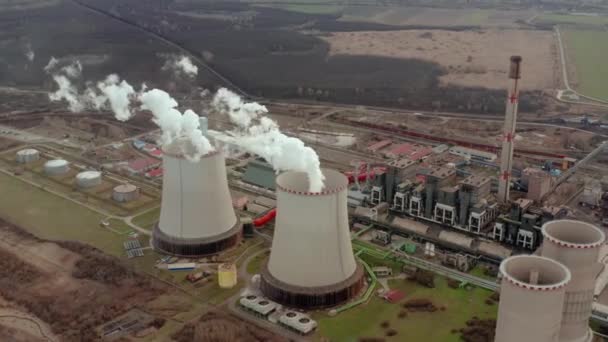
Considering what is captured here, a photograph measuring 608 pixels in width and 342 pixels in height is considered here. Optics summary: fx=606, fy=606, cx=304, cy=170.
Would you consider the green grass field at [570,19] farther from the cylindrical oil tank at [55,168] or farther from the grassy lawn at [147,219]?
the grassy lawn at [147,219]

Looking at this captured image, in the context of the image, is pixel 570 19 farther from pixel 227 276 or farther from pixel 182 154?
pixel 227 276

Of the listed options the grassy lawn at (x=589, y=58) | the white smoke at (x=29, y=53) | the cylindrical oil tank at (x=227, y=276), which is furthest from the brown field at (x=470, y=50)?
the cylindrical oil tank at (x=227, y=276)

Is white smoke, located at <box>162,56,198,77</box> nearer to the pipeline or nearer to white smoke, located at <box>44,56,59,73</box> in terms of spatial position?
white smoke, located at <box>44,56,59,73</box>

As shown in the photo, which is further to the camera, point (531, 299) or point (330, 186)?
point (330, 186)

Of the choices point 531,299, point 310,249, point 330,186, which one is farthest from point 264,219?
point 531,299

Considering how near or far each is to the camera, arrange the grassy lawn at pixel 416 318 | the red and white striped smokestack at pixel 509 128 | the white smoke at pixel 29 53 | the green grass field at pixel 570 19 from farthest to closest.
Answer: the green grass field at pixel 570 19
the white smoke at pixel 29 53
the red and white striped smokestack at pixel 509 128
the grassy lawn at pixel 416 318

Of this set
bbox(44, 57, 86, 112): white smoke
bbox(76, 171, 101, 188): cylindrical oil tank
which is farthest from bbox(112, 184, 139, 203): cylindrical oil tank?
bbox(44, 57, 86, 112): white smoke

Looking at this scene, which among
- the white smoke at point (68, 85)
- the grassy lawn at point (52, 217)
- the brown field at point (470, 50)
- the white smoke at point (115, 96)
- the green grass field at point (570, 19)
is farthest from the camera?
the green grass field at point (570, 19)

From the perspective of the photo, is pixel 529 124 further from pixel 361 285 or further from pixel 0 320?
pixel 0 320
